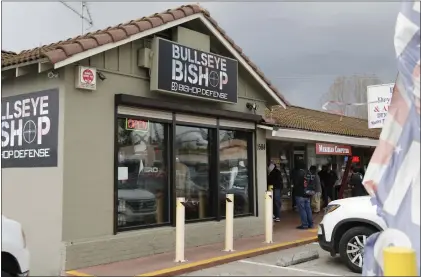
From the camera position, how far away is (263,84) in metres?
10.7

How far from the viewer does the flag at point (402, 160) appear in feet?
17.5

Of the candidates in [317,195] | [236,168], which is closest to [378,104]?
[317,195]

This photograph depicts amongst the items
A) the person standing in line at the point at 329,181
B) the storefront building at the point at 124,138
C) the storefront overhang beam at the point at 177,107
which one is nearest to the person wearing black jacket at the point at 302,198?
the storefront building at the point at 124,138

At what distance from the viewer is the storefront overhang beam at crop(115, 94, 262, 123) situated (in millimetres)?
7930

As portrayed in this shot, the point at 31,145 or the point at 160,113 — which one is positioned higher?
the point at 160,113

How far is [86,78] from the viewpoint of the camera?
24.3ft

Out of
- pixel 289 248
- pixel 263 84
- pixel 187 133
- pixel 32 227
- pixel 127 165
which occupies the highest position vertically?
pixel 263 84

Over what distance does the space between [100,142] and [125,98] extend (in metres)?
0.85

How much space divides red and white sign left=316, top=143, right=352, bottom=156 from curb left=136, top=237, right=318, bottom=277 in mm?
3159

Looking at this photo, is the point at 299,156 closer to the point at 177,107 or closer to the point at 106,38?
the point at 177,107

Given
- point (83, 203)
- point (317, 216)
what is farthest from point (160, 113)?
point (317, 216)

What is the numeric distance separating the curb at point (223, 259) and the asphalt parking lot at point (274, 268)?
0.30 feet

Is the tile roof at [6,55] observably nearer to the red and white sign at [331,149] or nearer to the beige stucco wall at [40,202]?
the beige stucco wall at [40,202]

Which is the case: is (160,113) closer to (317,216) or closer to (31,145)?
(31,145)
